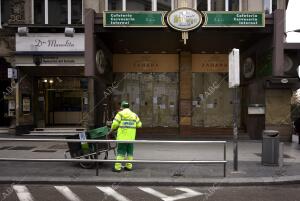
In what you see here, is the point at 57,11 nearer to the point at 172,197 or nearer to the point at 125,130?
the point at 125,130

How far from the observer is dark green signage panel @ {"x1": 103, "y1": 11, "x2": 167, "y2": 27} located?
1477 centimetres

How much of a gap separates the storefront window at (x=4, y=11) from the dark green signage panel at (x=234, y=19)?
373 inches

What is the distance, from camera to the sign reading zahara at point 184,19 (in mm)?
14594

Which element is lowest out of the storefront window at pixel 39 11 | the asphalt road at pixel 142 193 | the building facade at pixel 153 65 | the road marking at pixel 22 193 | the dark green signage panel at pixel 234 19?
the asphalt road at pixel 142 193

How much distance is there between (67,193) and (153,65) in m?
12.3

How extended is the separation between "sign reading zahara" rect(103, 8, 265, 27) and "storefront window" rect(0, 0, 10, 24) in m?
6.25

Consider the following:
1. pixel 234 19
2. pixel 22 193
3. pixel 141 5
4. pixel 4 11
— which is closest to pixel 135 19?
pixel 234 19

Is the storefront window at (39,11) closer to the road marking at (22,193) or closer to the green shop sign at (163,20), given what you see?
the green shop sign at (163,20)

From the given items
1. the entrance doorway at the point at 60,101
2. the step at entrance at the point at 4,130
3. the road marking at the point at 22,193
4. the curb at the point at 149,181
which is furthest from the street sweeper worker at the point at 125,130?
the step at entrance at the point at 4,130

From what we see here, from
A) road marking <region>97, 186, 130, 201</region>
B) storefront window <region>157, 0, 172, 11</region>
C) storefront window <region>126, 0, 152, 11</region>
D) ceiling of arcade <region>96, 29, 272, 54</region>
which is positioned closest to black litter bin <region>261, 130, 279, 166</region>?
road marking <region>97, 186, 130, 201</region>

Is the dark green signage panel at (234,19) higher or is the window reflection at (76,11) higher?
the window reflection at (76,11)

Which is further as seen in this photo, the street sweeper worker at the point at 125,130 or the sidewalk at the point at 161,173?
the street sweeper worker at the point at 125,130

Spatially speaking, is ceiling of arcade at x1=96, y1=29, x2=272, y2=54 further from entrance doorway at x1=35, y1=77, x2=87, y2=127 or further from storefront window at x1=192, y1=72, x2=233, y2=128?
entrance doorway at x1=35, y1=77, x2=87, y2=127

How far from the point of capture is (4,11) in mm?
18531
